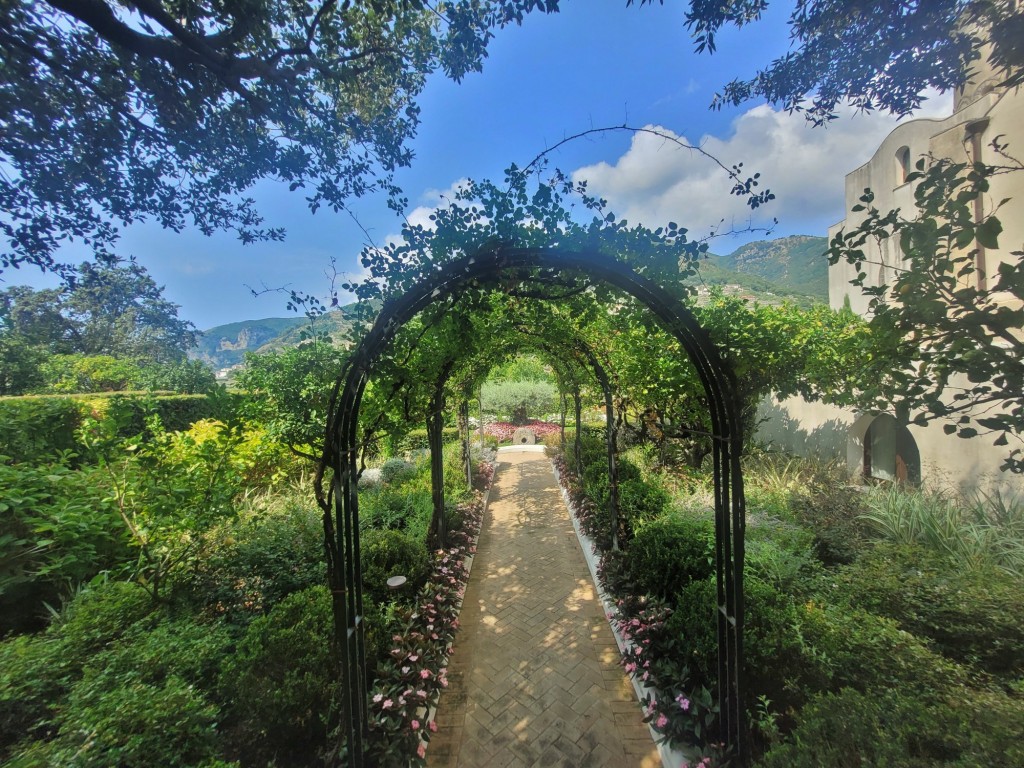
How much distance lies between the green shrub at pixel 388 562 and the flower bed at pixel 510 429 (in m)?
10.3

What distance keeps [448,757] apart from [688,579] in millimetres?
2256

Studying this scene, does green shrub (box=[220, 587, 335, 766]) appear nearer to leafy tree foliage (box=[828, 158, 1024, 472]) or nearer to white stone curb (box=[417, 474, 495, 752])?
white stone curb (box=[417, 474, 495, 752])

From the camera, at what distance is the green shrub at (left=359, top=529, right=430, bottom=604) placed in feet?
11.4

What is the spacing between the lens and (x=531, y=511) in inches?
279

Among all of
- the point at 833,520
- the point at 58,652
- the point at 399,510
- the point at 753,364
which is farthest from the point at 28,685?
the point at 753,364

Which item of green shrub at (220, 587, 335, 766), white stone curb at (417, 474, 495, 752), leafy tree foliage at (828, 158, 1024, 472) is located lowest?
white stone curb at (417, 474, 495, 752)

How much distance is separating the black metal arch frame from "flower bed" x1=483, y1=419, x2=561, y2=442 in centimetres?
1177

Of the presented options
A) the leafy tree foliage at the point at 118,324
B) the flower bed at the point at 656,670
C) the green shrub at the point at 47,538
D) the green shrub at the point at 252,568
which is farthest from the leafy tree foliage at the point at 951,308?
the leafy tree foliage at the point at 118,324

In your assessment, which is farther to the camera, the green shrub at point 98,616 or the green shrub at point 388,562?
the green shrub at point 388,562

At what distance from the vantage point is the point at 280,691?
2164 mm

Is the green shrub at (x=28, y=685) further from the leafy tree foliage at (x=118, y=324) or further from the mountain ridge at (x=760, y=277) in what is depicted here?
the leafy tree foliage at (x=118, y=324)

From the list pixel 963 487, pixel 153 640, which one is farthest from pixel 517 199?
pixel 963 487

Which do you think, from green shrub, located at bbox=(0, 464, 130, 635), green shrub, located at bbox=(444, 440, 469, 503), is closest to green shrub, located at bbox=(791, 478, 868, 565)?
green shrub, located at bbox=(444, 440, 469, 503)

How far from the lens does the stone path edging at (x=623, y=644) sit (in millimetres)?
2315
